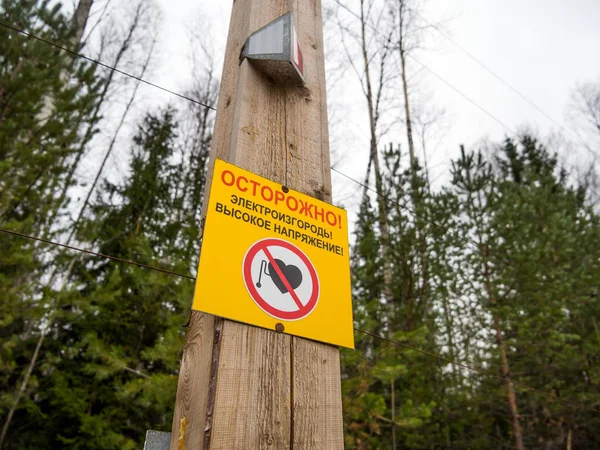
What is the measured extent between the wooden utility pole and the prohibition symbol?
0.25ft

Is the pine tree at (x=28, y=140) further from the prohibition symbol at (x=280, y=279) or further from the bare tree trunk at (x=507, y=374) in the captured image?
the bare tree trunk at (x=507, y=374)

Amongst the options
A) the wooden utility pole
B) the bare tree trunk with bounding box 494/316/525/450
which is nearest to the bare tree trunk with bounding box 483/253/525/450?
the bare tree trunk with bounding box 494/316/525/450

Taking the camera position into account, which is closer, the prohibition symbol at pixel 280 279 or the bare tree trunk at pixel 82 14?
the prohibition symbol at pixel 280 279

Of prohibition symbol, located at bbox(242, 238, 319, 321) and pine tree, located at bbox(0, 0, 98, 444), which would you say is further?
pine tree, located at bbox(0, 0, 98, 444)

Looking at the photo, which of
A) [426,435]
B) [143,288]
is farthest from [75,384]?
[426,435]

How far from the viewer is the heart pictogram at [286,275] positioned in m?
1.21

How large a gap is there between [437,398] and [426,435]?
77cm

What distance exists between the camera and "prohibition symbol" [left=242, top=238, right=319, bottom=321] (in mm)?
1171

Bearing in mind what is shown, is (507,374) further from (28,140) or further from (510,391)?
(28,140)

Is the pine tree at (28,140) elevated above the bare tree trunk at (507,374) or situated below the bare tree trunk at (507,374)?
above

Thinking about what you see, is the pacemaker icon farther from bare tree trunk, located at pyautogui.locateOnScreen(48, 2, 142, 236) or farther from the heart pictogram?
bare tree trunk, located at pyautogui.locateOnScreen(48, 2, 142, 236)

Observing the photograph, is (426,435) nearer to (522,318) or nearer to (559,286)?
(522,318)

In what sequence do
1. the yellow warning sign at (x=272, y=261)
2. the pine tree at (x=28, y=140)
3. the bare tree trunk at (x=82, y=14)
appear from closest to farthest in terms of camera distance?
the yellow warning sign at (x=272, y=261) → the pine tree at (x=28, y=140) → the bare tree trunk at (x=82, y=14)

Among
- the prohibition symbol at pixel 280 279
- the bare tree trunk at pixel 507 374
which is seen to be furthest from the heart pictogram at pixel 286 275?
the bare tree trunk at pixel 507 374
